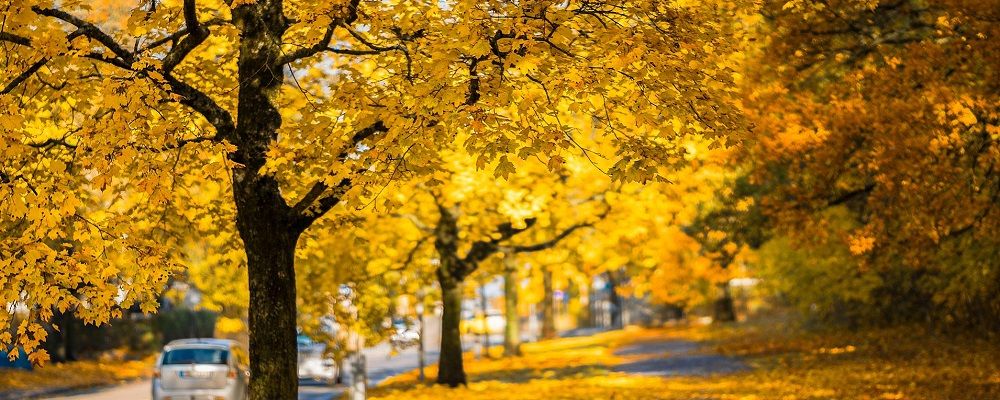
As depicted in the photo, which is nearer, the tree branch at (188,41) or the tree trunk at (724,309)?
the tree branch at (188,41)

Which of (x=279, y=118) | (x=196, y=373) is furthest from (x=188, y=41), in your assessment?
(x=196, y=373)

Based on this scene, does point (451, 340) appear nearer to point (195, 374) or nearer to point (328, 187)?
point (195, 374)

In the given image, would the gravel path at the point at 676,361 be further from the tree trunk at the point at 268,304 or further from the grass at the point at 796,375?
the tree trunk at the point at 268,304

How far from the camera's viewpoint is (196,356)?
20594 millimetres

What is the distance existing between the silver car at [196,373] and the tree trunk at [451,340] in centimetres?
533

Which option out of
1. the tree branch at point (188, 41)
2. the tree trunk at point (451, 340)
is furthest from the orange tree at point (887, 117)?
the tree trunk at point (451, 340)

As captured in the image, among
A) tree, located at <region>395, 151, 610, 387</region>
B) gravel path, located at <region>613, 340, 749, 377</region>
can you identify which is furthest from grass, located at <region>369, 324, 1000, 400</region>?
tree, located at <region>395, 151, 610, 387</region>

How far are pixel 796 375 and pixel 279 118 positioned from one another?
15602 millimetres

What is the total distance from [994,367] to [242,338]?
2521 cm

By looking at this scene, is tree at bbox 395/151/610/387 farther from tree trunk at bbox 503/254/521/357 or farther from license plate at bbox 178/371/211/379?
tree trunk at bbox 503/254/521/357

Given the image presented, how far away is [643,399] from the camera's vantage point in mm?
19797

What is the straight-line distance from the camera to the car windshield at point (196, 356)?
20547 mm

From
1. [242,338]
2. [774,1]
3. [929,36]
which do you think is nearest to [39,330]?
[774,1]

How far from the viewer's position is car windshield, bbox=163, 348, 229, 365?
20.5 m
